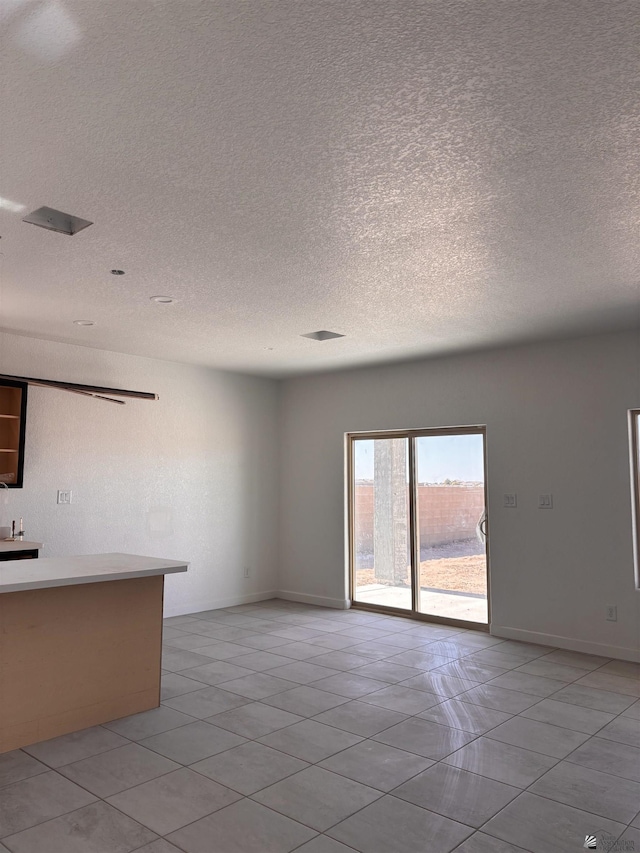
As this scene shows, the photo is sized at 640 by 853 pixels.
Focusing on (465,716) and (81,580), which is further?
(465,716)

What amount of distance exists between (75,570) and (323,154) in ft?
8.35

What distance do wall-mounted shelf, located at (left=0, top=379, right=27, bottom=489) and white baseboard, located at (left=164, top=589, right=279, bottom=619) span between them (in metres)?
2.15

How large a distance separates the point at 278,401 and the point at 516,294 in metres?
4.15

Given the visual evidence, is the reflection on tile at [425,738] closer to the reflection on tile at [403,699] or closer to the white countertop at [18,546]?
the reflection on tile at [403,699]

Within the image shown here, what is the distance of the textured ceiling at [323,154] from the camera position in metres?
1.80

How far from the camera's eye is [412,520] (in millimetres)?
6660

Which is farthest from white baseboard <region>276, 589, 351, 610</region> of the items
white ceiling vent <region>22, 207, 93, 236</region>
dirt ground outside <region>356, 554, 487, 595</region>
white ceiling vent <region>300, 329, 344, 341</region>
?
white ceiling vent <region>22, 207, 93, 236</region>

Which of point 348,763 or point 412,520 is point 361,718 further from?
point 412,520

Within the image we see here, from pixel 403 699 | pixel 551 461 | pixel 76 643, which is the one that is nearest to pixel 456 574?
pixel 551 461

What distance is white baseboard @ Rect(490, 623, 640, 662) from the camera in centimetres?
502

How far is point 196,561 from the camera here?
6.86 m

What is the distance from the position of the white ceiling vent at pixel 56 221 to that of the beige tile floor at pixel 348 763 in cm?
263

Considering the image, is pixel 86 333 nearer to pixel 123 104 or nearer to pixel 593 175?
pixel 123 104

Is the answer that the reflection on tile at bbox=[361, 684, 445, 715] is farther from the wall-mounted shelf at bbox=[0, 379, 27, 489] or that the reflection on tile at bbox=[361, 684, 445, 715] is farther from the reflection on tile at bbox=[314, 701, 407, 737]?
the wall-mounted shelf at bbox=[0, 379, 27, 489]
